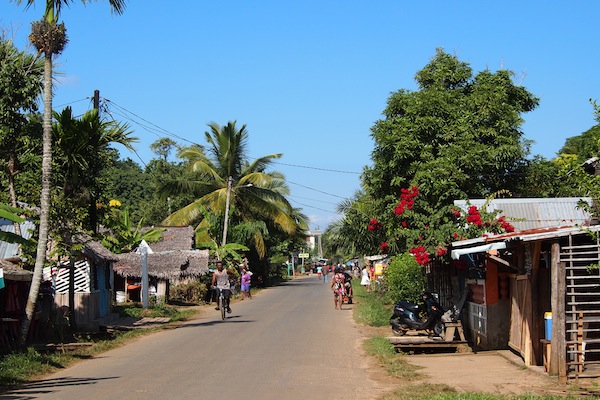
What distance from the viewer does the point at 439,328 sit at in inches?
664

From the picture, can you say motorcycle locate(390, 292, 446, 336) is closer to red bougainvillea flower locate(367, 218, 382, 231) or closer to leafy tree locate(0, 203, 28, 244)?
red bougainvillea flower locate(367, 218, 382, 231)

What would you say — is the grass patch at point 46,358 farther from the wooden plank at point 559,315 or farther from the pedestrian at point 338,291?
the pedestrian at point 338,291

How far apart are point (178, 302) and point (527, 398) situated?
28.3 meters

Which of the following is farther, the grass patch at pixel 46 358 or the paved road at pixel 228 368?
the grass patch at pixel 46 358

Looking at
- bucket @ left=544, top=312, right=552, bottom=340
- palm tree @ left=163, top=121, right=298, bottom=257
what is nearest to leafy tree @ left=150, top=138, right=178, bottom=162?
Answer: palm tree @ left=163, top=121, right=298, bottom=257

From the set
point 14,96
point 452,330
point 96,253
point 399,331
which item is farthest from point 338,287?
point 14,96

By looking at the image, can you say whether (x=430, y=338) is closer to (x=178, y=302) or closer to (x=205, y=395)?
(x=205, y=395)

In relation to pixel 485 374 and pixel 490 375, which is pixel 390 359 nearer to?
pixel 485 374

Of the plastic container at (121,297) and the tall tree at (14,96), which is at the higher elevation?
the tall tree at (14,96)

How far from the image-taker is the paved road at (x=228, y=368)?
10.7 m

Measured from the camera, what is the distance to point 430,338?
16.7 meters

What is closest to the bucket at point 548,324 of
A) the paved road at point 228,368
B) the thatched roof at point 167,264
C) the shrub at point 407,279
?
the paved road at point 228,368

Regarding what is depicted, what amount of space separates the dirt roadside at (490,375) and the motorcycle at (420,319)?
182 centimetres

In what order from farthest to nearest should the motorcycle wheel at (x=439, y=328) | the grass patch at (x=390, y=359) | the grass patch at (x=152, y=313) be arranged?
the grass patch at (x=152, y=313)
the motorcycle wheel at (x=439, y=328)
the grass patch at (x=390, y=359)
